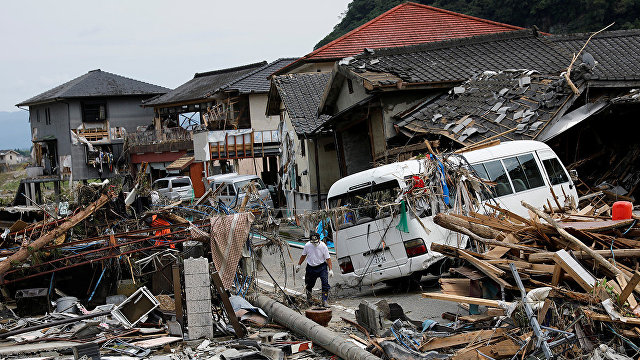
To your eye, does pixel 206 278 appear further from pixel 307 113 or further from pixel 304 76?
pixel 304 76

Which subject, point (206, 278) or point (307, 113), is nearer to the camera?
point (206, 278)

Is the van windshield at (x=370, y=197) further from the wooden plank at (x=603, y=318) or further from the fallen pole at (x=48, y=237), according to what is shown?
the wooden plank at (x=603, y=318)

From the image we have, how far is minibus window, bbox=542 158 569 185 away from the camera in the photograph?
1527 cm

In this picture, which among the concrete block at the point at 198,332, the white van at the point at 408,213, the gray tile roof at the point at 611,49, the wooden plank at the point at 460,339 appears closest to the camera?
the wooden plank at the point at 460,339

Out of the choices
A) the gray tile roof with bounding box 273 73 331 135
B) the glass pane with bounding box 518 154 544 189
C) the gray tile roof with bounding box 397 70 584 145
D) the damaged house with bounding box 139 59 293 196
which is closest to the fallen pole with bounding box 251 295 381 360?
the glass pane with bounding box 518 154 544 189

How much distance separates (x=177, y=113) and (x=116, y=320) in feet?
146

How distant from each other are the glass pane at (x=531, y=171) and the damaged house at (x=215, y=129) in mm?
23236

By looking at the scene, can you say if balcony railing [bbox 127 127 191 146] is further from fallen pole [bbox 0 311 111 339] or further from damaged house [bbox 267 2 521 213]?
fallen pole [bbox 0 311 111 339]

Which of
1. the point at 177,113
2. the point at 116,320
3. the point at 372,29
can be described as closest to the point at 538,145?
the point at 116,320

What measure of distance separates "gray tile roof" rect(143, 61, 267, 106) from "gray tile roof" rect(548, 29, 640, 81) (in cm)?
2979

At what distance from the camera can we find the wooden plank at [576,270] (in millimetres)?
8273

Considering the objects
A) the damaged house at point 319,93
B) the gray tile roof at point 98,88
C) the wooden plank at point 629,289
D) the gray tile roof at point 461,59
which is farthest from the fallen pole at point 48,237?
the gray tile roof at point 98,88

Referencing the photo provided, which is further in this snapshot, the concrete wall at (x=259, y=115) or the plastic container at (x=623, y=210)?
the concrete wall at (x=259, y=115)

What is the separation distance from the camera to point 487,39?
24766mm
